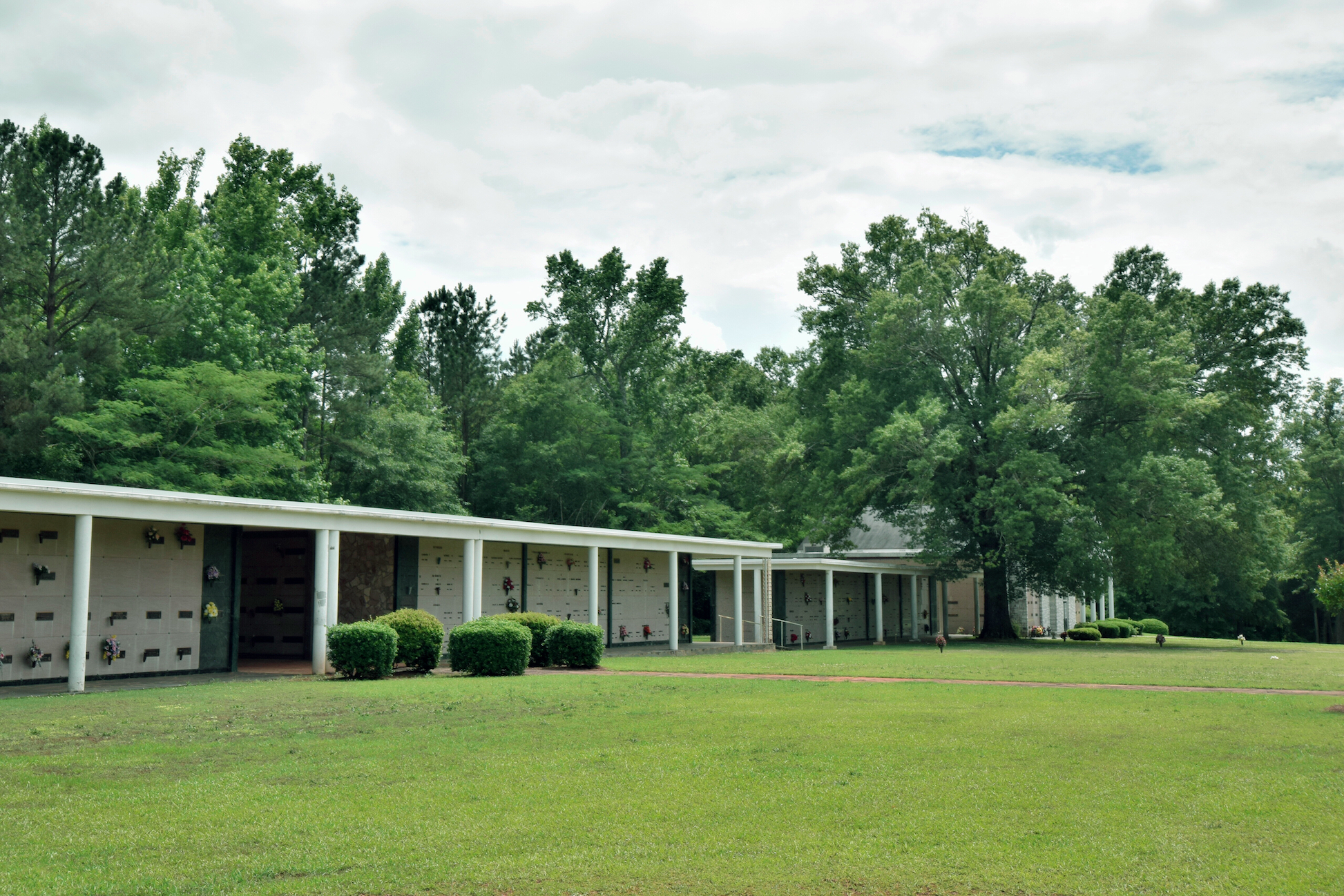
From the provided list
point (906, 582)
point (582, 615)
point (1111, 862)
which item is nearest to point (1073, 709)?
point (1111, 862)

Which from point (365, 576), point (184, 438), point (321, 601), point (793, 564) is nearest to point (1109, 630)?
point (793, 564)

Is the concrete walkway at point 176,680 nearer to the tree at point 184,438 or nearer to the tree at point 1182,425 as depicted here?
the tree at point 184,438

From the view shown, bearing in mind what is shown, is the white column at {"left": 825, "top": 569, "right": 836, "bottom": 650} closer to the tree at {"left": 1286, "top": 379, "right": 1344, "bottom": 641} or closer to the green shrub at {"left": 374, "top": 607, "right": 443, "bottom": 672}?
the green shrub at {"left": 374, "top": 607, "right": 443, "bottom": 672}

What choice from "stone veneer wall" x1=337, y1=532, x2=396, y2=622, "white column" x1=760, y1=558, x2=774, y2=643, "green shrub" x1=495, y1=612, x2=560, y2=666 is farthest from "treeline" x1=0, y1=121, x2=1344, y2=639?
"green shrub" x1=495, y1=612, x2=560, y2=666

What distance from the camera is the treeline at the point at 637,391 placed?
31.1 metres

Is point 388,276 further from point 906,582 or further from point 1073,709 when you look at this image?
point 1073,709

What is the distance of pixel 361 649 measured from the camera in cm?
1798

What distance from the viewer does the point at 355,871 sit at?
19.1 ft

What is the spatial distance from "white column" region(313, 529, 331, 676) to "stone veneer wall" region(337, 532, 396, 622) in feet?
11.9

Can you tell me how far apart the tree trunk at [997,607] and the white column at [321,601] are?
92.7ft

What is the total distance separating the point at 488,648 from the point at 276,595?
767 centimetres

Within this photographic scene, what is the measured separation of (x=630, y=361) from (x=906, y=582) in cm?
1599

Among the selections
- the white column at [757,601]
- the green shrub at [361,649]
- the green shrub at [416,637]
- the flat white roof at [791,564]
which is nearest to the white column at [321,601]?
the green shrub at [416,637]

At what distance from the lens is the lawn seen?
5.82 m
